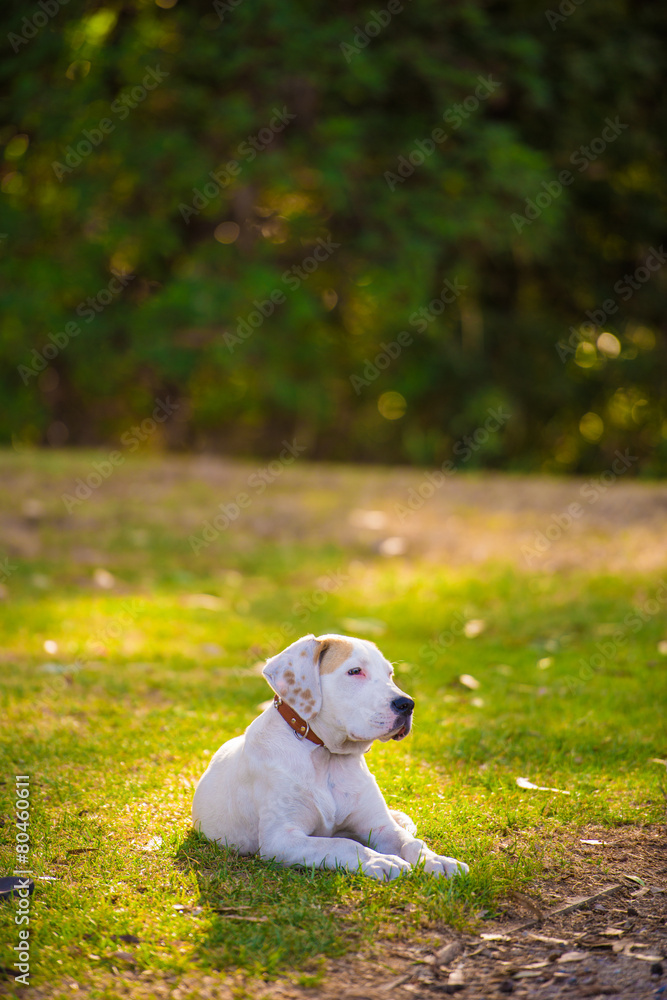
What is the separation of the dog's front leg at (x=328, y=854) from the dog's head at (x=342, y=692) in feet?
1.09

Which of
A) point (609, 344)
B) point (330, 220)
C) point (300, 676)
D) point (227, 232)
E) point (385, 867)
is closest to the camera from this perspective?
point (385, 867)

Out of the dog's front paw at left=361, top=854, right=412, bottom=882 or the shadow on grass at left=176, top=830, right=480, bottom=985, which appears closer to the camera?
the shadow on grass at left=176, top=830, right=480, bottom=985

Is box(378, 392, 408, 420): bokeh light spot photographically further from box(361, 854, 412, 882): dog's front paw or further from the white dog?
box(361, 854, 412, 882): dog's front paw

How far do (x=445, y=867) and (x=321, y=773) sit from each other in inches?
21.7

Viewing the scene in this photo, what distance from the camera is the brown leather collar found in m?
3.39

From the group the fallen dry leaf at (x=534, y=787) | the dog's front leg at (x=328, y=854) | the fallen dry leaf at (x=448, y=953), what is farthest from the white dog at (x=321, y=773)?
the fallen dry leaf at (x=534, y=787)

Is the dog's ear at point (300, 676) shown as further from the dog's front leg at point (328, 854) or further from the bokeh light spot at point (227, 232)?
the bokeh light spot at point (227, 232)

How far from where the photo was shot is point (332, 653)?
11.3 ft

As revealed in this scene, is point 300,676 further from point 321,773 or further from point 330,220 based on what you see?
point 330,220

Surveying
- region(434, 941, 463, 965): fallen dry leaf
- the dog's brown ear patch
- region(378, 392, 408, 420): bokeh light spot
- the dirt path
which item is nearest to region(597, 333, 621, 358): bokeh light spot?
region(378, 392, 408, 420): bokeh light spot

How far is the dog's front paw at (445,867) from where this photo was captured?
323 cm

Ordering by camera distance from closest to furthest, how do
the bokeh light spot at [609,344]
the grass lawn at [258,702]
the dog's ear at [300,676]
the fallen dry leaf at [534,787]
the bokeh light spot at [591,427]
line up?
the grass lawn at [258,702]
the dog's ear at [300,676]
the fallen dry leaf at [534,787]
the bokeh light spot at [609,344]
the bokeh light spot at [591,427]

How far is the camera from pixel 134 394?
1650 cm

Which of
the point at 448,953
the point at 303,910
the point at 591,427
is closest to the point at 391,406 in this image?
the point at 591,427
